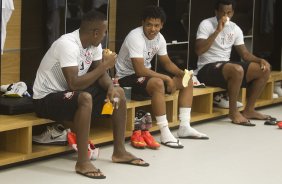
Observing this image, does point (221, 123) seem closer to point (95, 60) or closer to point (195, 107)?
point (195, 107)

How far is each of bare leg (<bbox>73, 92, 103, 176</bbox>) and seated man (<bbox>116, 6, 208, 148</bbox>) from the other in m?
1.06

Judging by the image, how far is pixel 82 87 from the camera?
15.4 ft

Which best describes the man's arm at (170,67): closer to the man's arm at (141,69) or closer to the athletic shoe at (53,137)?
the man's arm at (141,69)

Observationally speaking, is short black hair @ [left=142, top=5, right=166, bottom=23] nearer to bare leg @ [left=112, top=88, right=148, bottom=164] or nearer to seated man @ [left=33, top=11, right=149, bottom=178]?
seated man @ [left=33, top=11, right=149, bottom=178]

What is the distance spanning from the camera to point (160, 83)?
5504 millimetres

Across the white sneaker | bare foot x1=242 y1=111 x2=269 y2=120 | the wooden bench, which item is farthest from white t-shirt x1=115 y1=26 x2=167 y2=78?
the white sneaker

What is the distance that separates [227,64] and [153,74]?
3.73 feet

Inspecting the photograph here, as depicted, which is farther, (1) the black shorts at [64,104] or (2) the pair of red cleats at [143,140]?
(2) the pair of red cleats at [143,140]

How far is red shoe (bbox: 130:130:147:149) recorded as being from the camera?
5.31m

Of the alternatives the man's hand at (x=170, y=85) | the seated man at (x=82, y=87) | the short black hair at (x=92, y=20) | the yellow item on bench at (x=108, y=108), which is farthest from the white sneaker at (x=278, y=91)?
the short black hair at (x=92, y=20)

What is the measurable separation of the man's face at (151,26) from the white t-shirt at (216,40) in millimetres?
1061

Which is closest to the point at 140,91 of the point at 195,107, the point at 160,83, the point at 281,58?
the point at 160,83

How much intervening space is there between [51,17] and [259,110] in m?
2.69

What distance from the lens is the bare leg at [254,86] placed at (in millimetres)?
6629
